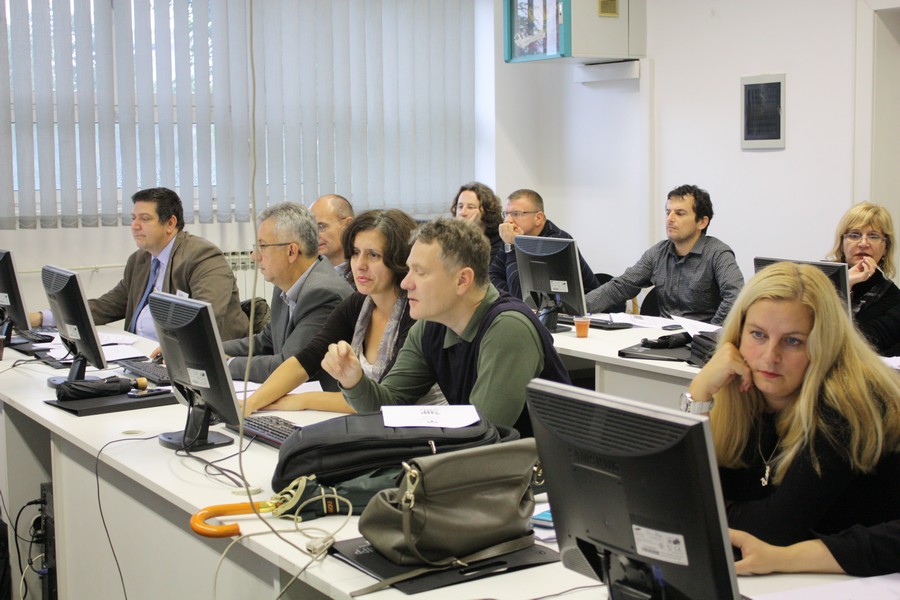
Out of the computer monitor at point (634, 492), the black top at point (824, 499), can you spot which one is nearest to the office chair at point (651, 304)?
the black top at point (824, 499)

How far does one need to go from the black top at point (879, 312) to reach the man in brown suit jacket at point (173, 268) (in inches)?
108

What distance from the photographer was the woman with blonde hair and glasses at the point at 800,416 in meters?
1.81

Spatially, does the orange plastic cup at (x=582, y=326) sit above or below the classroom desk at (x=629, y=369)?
above

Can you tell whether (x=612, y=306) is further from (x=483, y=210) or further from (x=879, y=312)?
(x=879, y=312)

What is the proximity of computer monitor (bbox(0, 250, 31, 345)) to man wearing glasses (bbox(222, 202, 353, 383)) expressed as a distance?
1.04 meters

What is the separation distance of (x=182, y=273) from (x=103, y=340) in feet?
1.72

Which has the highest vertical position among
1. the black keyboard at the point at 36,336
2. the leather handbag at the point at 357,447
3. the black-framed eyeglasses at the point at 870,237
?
the black-framed eyeglasses at the point at 870,237

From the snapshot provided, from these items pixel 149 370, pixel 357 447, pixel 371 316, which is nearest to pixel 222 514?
pixel 357 447

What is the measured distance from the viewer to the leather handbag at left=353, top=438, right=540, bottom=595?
1.81 metres

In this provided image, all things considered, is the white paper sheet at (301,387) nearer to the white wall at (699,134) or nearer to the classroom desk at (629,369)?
the classroom desk at (629,369)

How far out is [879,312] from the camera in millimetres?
4281

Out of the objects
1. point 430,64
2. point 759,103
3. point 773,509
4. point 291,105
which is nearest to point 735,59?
point 759,103

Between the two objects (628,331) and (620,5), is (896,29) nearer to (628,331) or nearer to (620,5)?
(620,5)

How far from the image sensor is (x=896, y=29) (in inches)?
215
